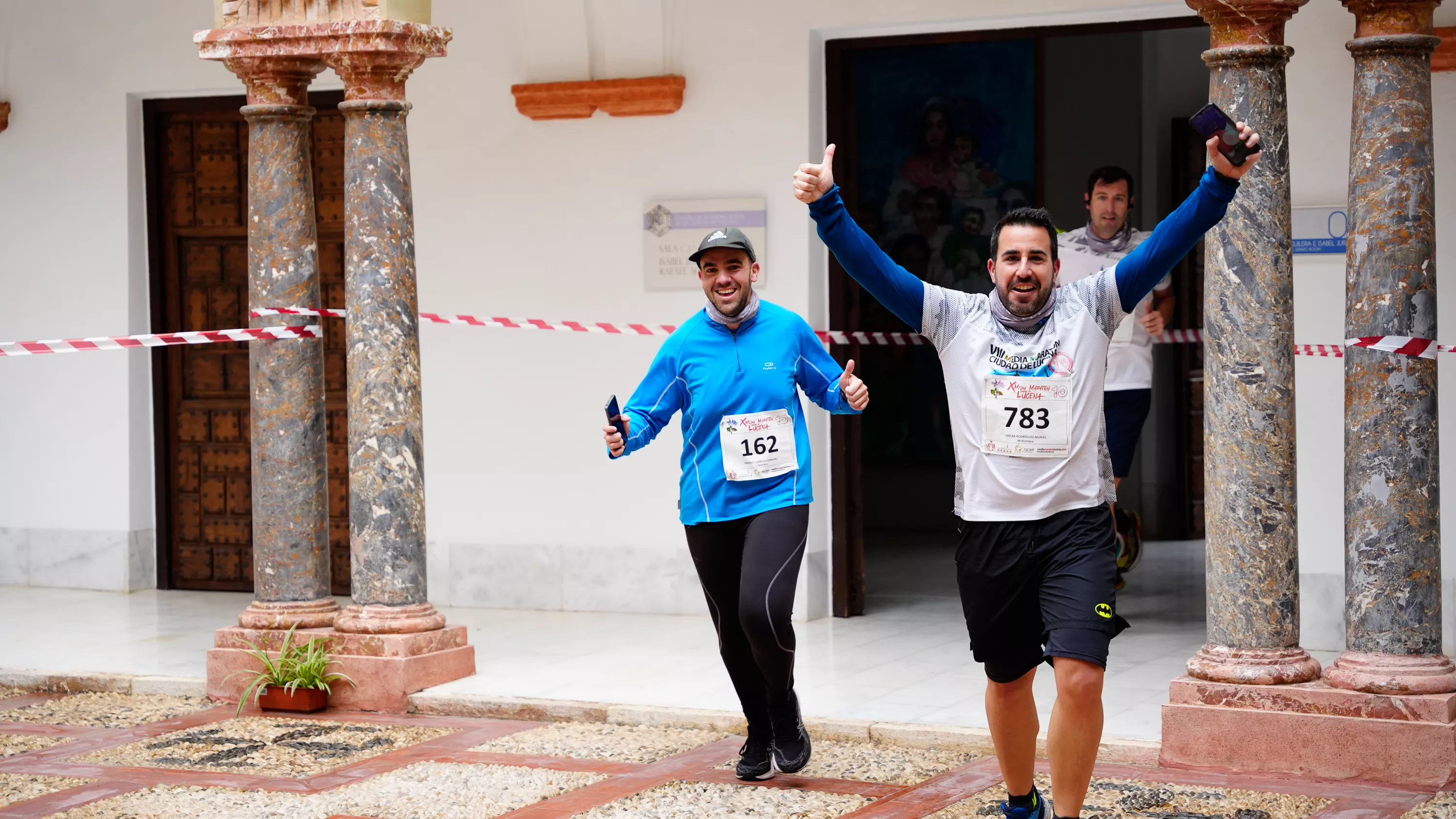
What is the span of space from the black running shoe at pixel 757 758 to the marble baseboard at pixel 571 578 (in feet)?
10.8

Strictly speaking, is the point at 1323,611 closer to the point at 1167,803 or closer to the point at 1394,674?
the point at 1394,674

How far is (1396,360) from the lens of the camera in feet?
19.9

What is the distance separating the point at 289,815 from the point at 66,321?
19.6ft

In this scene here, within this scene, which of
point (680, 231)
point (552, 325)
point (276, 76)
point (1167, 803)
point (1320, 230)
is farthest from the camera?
point (552, 325)

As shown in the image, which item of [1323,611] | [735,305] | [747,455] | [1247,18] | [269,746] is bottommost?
[269,746]

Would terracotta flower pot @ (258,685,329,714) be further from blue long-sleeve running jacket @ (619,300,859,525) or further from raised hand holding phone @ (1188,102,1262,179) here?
raised hand holding phone @ (1188,102,1262,179)

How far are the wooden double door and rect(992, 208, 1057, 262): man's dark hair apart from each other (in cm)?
652

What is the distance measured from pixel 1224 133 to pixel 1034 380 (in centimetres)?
86

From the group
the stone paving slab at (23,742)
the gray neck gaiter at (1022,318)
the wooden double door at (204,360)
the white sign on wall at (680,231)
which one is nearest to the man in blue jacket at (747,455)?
the gray neck gaiter at (1022,318)

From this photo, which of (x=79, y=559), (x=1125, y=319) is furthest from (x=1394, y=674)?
(x=79, y=559)

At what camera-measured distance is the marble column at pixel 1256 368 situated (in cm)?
611

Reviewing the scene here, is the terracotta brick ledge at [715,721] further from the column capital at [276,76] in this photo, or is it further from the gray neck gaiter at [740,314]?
the column capital at [276,76]

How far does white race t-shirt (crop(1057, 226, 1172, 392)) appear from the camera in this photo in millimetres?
8594

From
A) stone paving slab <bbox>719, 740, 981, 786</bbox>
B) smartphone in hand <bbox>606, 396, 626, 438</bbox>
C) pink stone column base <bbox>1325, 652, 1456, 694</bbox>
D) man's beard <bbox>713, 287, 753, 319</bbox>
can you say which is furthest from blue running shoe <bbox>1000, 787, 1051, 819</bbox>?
man's beard <bbox>713, 287, 753, 319</bbox>
